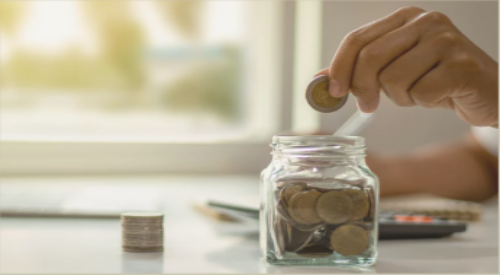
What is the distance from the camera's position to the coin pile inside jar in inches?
27.8

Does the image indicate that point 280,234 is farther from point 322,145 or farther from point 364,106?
point 364,106

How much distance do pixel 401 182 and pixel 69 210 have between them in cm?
90

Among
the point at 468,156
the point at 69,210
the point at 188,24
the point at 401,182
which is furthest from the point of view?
the point at 188,24

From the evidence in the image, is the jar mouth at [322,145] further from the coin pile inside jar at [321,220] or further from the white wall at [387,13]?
the white wall at [387,13]

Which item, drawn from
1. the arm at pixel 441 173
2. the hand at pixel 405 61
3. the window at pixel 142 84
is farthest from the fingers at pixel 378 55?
the window at pixel 142 84

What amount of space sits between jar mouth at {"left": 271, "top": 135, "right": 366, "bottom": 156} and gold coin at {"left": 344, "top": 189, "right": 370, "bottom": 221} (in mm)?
56

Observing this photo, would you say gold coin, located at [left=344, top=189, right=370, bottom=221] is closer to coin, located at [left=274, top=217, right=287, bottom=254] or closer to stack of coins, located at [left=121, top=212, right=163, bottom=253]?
coin, located at [left=274, top=217, right=287, bottom=254]

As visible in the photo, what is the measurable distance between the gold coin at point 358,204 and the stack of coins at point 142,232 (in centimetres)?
24

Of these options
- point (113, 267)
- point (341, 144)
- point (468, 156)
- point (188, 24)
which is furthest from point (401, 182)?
point (188, 24)

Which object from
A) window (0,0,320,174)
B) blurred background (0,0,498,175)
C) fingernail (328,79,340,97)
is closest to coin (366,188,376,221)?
fingernail (328,79,340,97)

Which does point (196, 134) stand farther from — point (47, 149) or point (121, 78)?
point (47, 149)

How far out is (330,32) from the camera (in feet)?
8.50

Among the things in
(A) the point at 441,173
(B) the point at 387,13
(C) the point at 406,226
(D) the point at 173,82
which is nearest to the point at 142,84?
(D) the point at 173,82

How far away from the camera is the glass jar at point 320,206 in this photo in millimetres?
708
